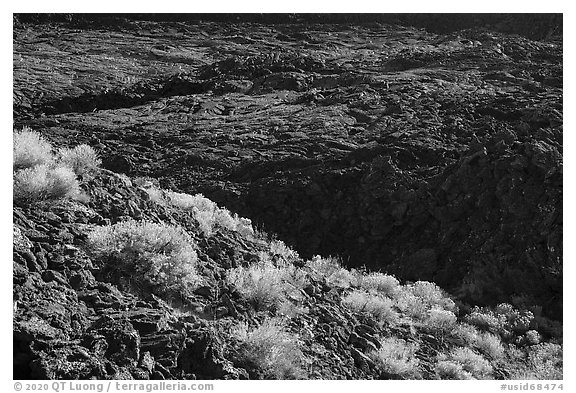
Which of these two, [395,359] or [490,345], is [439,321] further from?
[395,359]

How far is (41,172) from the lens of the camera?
823cm

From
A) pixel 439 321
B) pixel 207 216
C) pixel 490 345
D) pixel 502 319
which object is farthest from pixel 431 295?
pixel 207 216

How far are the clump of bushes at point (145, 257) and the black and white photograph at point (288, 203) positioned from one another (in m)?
0.03

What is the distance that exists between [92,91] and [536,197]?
15603 mm

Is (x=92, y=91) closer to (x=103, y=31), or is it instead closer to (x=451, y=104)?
(x=103, y=31)

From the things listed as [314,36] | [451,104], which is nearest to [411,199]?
[451,104]

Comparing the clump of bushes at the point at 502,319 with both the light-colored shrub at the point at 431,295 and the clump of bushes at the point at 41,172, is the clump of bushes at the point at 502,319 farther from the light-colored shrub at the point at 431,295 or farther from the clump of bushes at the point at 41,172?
the clump of bushes at the point at 41,172

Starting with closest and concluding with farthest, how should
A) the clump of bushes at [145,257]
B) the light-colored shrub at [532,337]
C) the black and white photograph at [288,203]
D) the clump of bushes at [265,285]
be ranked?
the black and white photograph at [288,203] < the clump of bushes at [145,257] < the clump of bushes at [265,285] < the light-colored shrub at [532,337]

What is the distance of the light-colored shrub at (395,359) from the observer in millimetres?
8383

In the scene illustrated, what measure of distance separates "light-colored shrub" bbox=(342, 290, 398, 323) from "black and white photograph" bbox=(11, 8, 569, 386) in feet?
0.13

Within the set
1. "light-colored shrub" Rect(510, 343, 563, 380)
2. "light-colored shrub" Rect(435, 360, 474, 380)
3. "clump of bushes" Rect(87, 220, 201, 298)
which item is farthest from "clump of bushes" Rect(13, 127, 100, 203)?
"light-colored shrub" Rect(510, 343, 563, 380)

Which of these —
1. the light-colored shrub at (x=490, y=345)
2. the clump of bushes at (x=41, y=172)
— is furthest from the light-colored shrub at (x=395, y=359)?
the clump of bushes at (x=41, y=172)

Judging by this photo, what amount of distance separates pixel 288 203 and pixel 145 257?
26.5 ft

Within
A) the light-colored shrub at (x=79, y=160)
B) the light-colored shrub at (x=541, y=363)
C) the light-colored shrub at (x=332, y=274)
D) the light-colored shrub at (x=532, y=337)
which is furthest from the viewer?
the light-colored shrub at (x=532, y=337)
